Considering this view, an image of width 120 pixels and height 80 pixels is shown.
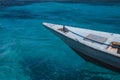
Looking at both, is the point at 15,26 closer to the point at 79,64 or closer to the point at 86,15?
the point at 86,15

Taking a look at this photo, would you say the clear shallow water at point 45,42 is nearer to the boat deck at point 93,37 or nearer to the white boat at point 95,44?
the white boat at point 95,44

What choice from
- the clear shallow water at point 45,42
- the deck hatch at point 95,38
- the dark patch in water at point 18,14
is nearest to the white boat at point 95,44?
the deck hatch at point 95,38

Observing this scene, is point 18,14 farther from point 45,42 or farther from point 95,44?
point 95,44

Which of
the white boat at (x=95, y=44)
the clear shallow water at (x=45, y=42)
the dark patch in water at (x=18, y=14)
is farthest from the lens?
the dark patch in water at (x=18, y=14)

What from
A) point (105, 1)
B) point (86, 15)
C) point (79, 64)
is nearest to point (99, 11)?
point (86, 15)

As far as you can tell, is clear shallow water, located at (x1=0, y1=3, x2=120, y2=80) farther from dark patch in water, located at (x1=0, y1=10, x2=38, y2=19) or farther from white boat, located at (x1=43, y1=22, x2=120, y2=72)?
white boat, located at (x1=43, y1=22, x2=120, y2=72)

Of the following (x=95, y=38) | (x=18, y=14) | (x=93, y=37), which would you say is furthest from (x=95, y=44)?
(x=18, y=14)

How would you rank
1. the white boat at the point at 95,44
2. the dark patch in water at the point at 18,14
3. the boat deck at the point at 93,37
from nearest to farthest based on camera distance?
the white boat at the point at 95,44
the boat deck at the point at 93,37
the dark patch in water at the point at 18,14

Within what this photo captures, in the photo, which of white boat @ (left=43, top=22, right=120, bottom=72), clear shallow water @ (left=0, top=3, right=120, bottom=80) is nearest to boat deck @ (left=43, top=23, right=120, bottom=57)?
white boat @ (left=43, top=22, right=120, bottom=72)
